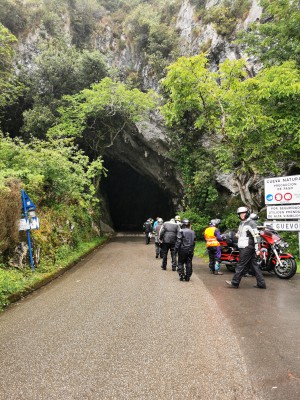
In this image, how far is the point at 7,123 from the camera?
83.9ft

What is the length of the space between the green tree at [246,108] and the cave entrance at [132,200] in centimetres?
2806

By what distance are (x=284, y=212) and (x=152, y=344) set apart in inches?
308

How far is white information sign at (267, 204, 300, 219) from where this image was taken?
9.89 meters

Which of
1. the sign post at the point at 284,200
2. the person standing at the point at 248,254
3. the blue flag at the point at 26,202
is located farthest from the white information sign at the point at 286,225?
the blue flag at the point at 26,202

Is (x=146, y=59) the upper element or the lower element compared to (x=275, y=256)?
upper

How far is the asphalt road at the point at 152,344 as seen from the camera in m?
2.87

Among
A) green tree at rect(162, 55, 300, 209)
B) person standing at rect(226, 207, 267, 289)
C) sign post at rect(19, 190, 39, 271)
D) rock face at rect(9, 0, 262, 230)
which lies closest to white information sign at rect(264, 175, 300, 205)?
green tree at rect(162, 55, 300, 209)

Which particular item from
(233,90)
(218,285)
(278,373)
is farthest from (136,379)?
(233,90)

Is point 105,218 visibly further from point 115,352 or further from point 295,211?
point 115,352

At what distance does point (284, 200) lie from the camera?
1018 centimetres

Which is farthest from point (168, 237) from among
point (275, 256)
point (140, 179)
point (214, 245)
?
point (140, 179)

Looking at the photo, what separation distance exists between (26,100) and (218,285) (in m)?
22.8

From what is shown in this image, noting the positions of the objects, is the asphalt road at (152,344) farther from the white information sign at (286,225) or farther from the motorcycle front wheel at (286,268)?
the white information sign at (286,225)

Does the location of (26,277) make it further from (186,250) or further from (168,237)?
(168,237)
